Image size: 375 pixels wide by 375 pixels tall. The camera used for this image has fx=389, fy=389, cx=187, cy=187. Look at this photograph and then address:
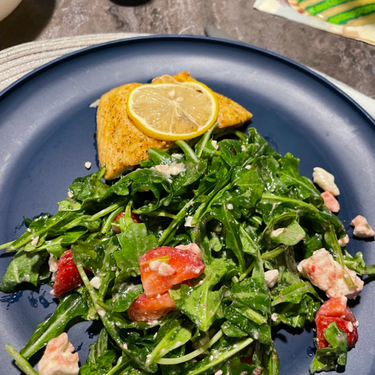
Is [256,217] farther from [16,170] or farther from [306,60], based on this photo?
[306,60]

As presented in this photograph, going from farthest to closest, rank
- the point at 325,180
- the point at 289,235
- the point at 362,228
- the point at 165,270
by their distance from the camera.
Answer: the point at 325,180, the point at 362,228, the point at 289,235, the point at 165,270

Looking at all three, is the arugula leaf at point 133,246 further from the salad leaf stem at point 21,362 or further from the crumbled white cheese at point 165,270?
the salad leaf stem at point 21,362

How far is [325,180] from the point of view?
223 cm

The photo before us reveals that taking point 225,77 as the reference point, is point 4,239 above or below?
below

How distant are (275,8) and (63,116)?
238 cm

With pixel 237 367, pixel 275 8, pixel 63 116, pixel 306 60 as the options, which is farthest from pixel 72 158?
pixel 275 8

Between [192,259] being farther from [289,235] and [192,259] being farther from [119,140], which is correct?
[119,140]

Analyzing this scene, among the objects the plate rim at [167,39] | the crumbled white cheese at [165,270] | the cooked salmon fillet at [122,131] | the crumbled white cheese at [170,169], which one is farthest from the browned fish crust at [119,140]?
the crumbled white cheese at [165,270]

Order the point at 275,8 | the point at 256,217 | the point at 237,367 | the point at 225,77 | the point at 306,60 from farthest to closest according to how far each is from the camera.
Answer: the point at 275,8
the point at 306,60
the point at 225,77
the point at 256,217
the point at 237,367

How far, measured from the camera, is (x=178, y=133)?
2.26m

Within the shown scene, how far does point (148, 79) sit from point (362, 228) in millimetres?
1631

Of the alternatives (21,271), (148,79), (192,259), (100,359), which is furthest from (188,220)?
(148,79)

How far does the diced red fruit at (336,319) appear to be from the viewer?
1774mm

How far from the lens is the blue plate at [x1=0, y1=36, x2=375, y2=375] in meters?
1.87
